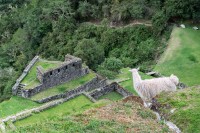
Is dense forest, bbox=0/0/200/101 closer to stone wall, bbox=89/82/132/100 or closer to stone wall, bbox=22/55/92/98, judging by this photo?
stone wall, bbox=22/55/92/98

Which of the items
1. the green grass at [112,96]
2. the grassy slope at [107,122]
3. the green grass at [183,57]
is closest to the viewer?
the grassy slope at [107,122]

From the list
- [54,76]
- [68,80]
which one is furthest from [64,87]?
[54,76]

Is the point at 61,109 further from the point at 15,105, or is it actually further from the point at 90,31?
the point at 90,31

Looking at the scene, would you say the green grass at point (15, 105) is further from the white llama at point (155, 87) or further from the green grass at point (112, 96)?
the white llama at point (155, 87)

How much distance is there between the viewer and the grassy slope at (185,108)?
487 inches

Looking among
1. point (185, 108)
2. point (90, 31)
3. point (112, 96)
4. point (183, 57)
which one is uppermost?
point (185, 108)

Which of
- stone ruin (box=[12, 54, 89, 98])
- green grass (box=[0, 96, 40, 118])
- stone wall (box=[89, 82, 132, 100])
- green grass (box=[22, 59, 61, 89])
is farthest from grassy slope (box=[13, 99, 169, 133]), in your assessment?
green grass (box=[22, 59, 61, 89])

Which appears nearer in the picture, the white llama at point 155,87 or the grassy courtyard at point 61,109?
the white llama at point 155,87

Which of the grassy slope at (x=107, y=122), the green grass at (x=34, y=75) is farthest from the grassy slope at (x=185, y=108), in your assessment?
the green grass at (x=34, y=75)

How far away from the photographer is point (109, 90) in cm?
2147

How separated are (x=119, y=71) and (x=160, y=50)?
20.9 feet

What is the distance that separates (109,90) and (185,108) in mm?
8667

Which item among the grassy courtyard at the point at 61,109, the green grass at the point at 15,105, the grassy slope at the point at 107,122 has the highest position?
the grassy slope at the point at 107,122

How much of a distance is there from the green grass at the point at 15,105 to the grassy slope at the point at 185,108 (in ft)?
26.2
